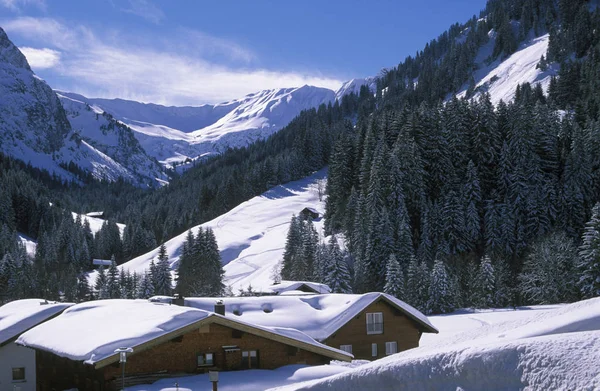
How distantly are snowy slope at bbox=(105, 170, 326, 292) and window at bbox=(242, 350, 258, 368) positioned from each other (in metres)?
58.2

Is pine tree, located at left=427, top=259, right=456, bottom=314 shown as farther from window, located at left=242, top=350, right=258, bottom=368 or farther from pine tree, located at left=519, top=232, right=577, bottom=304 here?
window, located at left=242, top=350, right=258, bottom=368

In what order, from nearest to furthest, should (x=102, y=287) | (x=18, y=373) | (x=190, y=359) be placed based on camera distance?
(x=190, y=359)
(x=18, y=373)
(x=102, y=287)

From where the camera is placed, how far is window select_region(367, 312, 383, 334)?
32875mm

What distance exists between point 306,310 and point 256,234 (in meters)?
80.2

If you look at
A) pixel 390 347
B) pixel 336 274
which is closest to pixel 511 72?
pixel 336 274

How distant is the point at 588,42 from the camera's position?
460 ft

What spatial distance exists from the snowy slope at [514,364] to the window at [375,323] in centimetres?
2724

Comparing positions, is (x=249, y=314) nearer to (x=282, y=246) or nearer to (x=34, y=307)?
(x=34, y=307)

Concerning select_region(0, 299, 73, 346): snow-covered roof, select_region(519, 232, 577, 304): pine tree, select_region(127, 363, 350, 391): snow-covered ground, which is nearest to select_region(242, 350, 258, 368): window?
select_region(127, 363, 350, 391): snow-covered ground

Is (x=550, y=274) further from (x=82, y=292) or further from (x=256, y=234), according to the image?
(x=82, y=292)

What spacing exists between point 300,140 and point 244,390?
446ft

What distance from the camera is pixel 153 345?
748 inches

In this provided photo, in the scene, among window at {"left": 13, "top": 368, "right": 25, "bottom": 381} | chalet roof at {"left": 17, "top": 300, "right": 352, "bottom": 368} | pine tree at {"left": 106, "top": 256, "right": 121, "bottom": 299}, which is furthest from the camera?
pine tree at {"left": 106, "top": 256, "right": 121, "bottom": 299}

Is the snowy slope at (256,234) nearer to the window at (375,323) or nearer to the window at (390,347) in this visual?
the window at (390,347)
